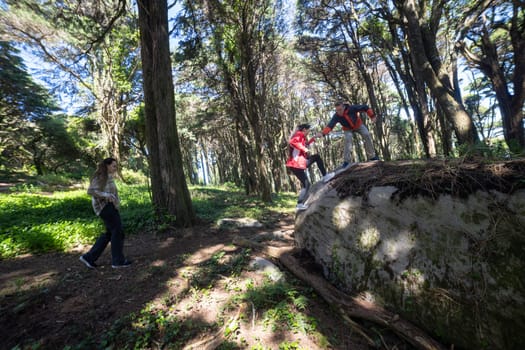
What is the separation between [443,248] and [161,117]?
655cm

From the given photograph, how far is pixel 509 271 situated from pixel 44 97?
25.7 metres

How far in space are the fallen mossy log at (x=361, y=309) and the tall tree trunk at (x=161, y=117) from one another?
3.77 metres

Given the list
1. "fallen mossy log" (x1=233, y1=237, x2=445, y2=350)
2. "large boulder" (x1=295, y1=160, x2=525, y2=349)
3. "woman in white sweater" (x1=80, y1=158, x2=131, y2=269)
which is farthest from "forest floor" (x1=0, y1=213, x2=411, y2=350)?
"large boulder" (x1=295, y1=160, x2=525, y2=349)

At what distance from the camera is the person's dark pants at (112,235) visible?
12.9ft

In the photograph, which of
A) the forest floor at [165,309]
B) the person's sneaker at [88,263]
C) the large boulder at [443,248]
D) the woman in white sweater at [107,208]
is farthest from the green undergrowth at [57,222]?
the large boulder at [443,248]

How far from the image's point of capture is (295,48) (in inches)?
561

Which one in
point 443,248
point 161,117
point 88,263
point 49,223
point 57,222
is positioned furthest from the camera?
point 161,117

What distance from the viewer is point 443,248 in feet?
8.12

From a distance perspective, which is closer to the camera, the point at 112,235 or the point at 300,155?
the point at 112,235

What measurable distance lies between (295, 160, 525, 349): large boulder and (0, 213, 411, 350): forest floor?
1.71 ft

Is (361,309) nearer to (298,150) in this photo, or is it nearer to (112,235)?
(298,150)

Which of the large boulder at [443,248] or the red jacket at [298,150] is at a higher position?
the red jacket at [298,150]

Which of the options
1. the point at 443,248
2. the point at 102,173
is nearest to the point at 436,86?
the point at 443,248

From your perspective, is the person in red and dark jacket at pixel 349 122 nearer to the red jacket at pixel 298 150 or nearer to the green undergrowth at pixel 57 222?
the red jacket at pixel 298 150
